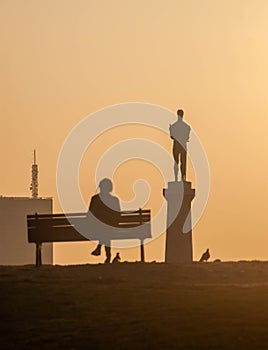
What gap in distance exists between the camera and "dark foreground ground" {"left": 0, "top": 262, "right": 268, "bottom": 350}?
19375mm

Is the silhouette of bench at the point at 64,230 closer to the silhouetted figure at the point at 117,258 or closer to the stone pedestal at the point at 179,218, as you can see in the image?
the silhouetted figure at the point at 117,258

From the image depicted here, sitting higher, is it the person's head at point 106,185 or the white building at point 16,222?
the white building at point 16,222

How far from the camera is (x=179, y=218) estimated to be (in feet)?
108

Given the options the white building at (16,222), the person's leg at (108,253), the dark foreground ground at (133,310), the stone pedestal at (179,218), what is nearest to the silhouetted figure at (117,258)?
the person's leg at (108,253)

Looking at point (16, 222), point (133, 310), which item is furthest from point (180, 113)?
point (16, 222)

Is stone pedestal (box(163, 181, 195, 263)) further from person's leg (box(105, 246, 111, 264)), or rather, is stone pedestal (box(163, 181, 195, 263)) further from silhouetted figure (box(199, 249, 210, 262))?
silhouetted figure (box(199, 249, 210, 262))

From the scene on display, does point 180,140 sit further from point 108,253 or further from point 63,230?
point 63,230

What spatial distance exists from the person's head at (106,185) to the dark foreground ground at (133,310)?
150 inches

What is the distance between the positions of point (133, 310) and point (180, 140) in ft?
40.4

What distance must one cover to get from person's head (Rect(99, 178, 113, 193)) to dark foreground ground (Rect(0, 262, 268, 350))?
150 inches

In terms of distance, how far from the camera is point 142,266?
29.3 m

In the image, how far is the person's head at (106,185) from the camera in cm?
3147

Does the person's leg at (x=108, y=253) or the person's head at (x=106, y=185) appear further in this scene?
the person's leg at (x=108, y=253)

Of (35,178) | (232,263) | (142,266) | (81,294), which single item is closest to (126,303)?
(81,294)
